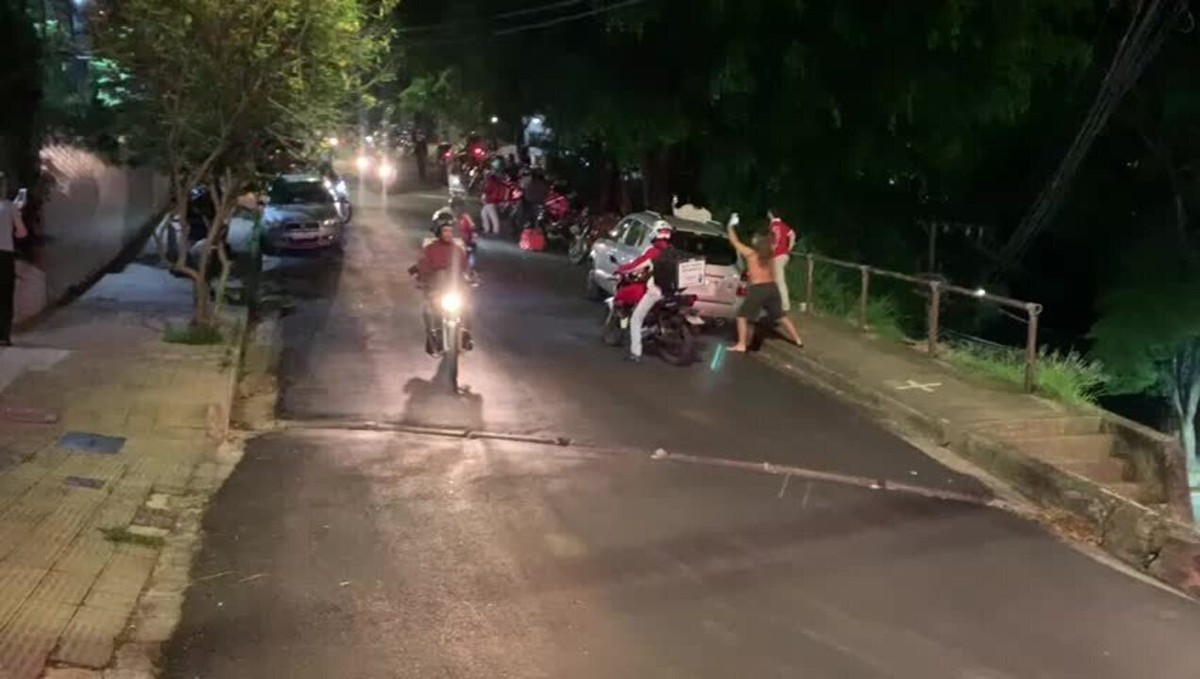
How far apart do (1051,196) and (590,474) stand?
1790 cm

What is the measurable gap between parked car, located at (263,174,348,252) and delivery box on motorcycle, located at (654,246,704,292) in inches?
496

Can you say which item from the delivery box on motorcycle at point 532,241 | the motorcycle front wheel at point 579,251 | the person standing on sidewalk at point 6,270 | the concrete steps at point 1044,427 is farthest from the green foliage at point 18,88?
the concrete steps at point 1044,427

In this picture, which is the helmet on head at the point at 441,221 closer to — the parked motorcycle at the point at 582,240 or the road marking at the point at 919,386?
the road marking at the point at 919,386

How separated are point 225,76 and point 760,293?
6.80 metres

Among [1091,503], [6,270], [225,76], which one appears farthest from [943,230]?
[6,270]

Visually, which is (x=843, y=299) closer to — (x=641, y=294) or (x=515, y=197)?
(x=641, y=294)

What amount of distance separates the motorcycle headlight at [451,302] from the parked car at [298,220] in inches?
574

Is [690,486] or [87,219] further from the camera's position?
[87,219]

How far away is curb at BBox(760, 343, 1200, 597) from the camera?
8.73 meters

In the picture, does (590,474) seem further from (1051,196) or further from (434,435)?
(1051,196)

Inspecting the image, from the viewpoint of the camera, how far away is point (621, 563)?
8000mm

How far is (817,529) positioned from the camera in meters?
8.99

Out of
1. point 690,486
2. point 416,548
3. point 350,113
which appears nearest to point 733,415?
point 690,486

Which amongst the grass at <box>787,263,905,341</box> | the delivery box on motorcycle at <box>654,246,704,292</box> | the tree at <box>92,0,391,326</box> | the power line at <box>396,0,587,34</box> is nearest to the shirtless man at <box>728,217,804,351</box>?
the delivery box on motorcycle at <box>654,246,704,292</box>
